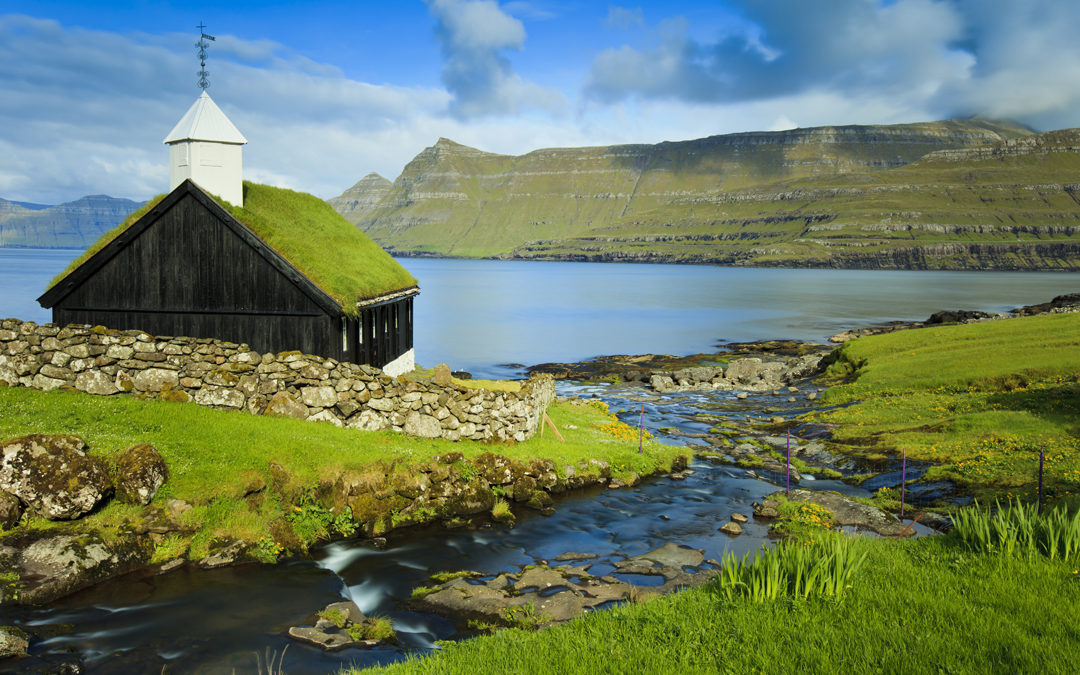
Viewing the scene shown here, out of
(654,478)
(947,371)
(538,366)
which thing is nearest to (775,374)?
(947,371)

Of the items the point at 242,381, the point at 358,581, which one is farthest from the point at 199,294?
the point at 358,581

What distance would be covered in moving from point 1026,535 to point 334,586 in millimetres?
14157

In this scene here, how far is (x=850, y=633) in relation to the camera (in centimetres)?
918

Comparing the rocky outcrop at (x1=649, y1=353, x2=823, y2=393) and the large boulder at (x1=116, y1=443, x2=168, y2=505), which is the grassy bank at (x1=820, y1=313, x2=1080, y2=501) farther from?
the large boulder at (x1=116, y1=443, x2=168, y2=505)

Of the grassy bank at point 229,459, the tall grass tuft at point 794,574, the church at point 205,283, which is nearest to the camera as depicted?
the tall grass tuft at point 794,574

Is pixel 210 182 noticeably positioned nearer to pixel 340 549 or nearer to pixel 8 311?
pixel 340 549

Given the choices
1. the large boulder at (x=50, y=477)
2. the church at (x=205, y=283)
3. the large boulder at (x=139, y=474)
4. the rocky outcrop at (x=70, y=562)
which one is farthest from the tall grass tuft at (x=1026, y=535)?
the church at (x=205, y=283)

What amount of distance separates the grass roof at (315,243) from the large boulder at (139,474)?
10019 mm

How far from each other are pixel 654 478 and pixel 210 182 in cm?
2192

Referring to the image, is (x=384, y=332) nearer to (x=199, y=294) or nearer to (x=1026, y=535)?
(x=199, y=294)

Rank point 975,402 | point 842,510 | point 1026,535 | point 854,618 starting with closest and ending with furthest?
point 854,618
point 1026,535
point 842,510
point 975,402

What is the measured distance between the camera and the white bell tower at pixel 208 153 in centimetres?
2791

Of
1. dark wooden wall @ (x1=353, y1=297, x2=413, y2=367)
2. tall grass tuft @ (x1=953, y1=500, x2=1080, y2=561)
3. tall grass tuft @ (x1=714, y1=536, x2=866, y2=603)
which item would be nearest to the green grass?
tall grass tuft @ (x1=714, y1=536, x2=866, y2=603)

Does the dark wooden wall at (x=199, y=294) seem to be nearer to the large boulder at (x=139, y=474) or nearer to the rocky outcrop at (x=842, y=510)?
the large boulder at (x=139, y=474)
